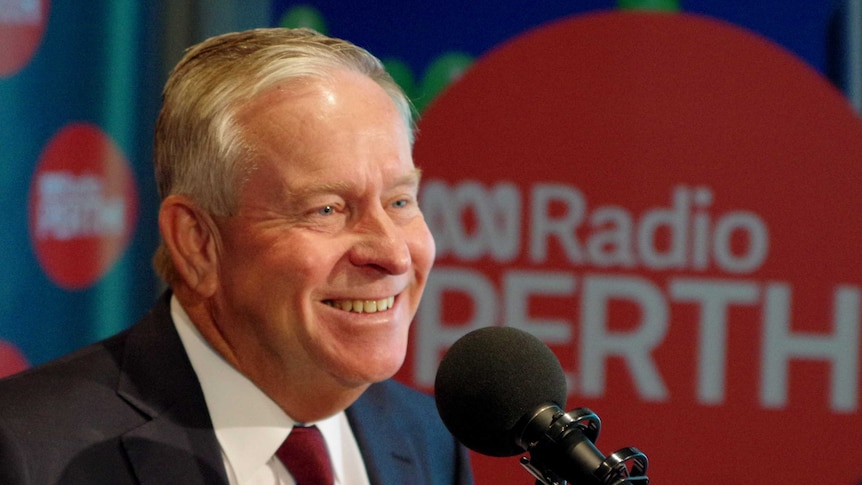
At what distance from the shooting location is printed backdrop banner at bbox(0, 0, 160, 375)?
2910 mm

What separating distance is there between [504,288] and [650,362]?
0.46 metres

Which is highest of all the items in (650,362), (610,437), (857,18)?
(857,18)

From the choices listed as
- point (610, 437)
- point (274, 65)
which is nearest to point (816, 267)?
point (610, 437)

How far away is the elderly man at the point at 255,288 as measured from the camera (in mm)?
1707

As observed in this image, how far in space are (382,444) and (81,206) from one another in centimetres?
142

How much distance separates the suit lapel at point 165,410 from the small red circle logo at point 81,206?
3.87 feet

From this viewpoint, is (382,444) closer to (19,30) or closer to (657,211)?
(657,211)

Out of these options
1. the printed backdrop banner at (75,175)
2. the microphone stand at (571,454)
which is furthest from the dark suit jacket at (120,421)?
the printed backdrop banner at (75,175)

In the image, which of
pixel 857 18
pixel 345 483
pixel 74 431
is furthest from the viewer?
pixel 857 18

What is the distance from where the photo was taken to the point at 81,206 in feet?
9.91

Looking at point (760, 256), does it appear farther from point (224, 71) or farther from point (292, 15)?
point (224, 71)

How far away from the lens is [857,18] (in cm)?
295

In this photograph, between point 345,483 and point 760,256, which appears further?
point 760,256

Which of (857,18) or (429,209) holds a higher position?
(857,18)
